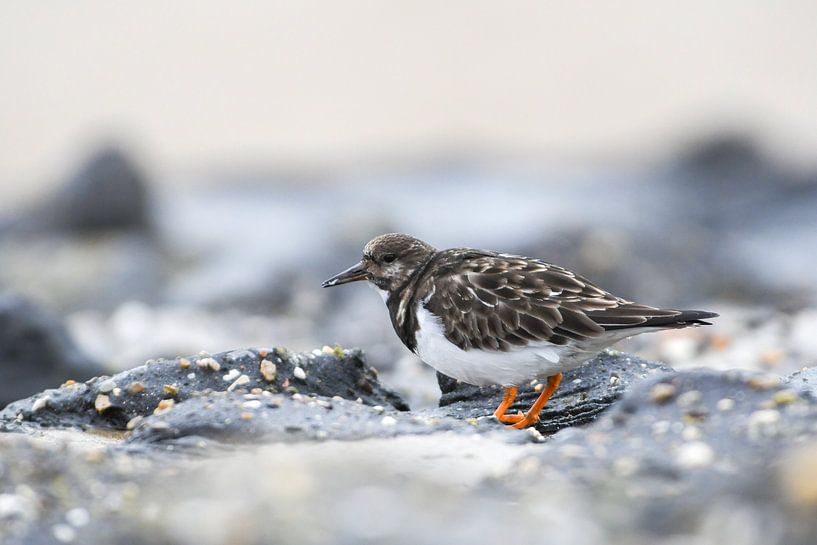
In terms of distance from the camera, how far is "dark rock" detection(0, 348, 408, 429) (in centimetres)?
447

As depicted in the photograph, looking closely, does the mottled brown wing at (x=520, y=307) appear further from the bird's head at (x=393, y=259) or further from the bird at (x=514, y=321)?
the bird's head at (x=393, y=259)

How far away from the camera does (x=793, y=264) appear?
1185 cm

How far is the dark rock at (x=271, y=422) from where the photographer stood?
3586 mm

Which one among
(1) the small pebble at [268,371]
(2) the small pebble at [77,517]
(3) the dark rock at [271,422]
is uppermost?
(2) the small pebble at [77,517]

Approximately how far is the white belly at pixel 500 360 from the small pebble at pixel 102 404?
1.30 metres

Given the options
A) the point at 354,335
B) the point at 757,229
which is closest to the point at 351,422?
the point at 354,335

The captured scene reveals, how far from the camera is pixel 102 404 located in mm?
→ 4461

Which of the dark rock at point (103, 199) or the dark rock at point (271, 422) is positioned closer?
the dark rock at point (271, 422)

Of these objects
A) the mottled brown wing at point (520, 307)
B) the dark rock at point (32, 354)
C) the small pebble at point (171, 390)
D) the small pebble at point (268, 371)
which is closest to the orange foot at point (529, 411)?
the mottled brown wing at point (520, 307)

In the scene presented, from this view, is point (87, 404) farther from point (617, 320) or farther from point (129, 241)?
point (129, 241)

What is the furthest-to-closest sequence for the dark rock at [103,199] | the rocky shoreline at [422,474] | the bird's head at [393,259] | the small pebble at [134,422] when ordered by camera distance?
the dark rock at [103,199] → the bird's head at [393,259] → the small pebble at [134,422] → the rocky shoreline at [422,474]

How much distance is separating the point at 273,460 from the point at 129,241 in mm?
8803

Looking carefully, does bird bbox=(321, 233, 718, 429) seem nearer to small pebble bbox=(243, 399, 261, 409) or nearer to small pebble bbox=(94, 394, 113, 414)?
small pebble bbox=(243, 399, 261, 409)

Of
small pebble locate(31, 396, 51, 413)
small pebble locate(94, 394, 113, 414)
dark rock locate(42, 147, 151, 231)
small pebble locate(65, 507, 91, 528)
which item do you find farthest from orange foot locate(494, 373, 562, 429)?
dark rock locate(42, 147, 151, 231)
